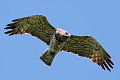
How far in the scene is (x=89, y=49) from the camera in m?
20.3

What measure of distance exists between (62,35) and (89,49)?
2289 millimetres

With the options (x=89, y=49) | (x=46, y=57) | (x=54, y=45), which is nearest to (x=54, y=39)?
(x=54, y=45)

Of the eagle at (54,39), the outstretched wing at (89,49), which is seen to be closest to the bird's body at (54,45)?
the eagle at (54,39)

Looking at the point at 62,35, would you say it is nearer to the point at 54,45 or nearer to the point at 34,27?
the point at 54,45

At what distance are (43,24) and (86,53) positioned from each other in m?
2.66

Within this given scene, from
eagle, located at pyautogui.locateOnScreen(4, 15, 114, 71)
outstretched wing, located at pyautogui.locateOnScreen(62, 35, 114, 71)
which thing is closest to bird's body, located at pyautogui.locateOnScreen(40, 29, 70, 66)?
eagle, located at pyautogui.locateOnScreen(4, 15, 114, 71)

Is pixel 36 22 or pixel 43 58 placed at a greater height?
pixel 36 22

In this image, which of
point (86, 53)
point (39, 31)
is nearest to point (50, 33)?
point (39, 31)

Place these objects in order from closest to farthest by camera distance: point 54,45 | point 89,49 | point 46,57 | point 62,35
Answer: point 62,35
point 54,45
point 46,57
point 89,49

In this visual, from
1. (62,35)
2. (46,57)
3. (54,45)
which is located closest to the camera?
(62,35)

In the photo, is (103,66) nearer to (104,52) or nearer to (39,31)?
(104,52)

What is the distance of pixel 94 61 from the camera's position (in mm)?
20203

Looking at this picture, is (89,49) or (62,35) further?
(89,49)

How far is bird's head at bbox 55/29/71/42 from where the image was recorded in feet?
61.1
